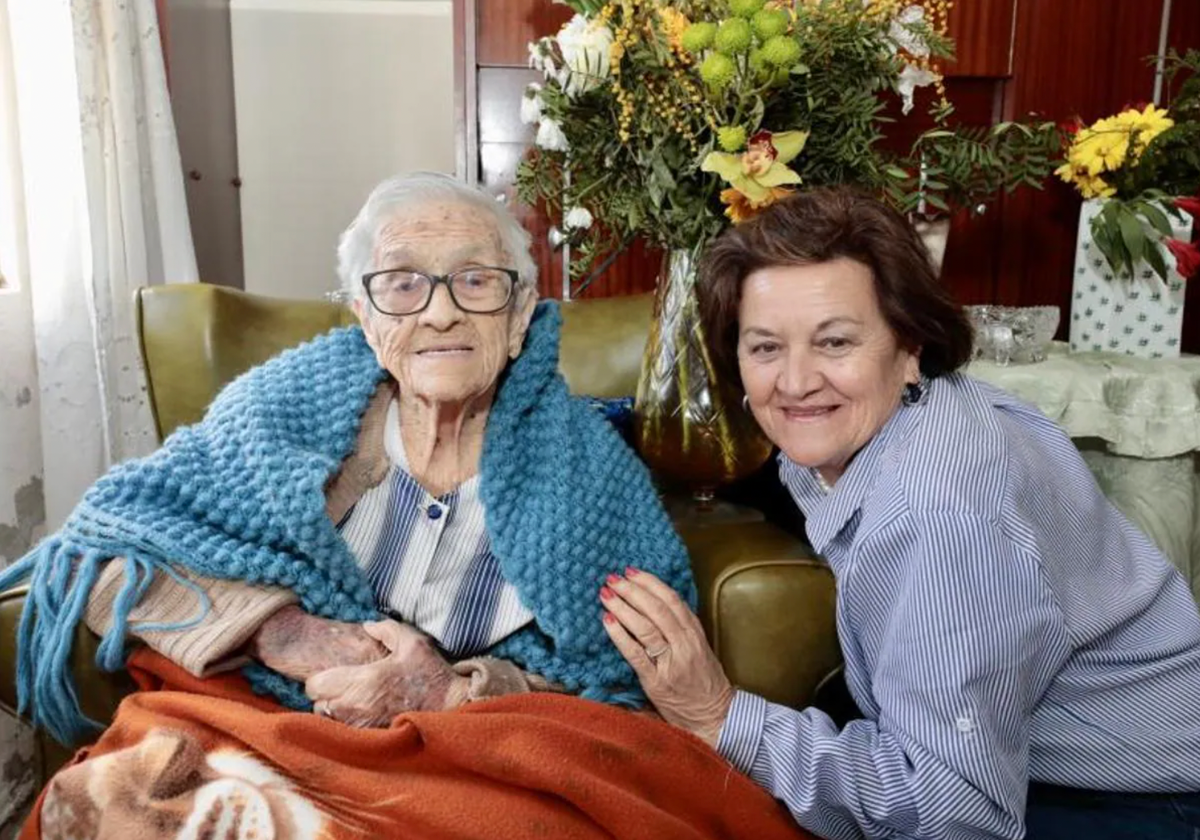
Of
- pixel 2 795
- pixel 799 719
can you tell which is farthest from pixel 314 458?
pixel 2 795

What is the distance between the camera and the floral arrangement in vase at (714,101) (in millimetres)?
1221

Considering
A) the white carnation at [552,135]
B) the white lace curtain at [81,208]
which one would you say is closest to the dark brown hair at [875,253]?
the white carnation at [552,135]

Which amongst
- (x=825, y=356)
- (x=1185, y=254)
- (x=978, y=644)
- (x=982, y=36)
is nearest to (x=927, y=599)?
(x=978, y=644)

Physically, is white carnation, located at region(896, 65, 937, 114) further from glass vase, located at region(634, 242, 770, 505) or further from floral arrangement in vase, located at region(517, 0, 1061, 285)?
glass vase, located at region(634, 242, 770, 505)

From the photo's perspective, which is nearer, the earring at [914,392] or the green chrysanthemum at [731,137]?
the earring at [914,392]

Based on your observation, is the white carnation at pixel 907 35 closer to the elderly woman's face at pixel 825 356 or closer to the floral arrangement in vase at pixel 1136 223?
the elderly woman's face at pixel 825 356

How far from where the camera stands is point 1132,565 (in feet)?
3.48

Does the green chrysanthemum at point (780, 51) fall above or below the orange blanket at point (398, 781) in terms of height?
above

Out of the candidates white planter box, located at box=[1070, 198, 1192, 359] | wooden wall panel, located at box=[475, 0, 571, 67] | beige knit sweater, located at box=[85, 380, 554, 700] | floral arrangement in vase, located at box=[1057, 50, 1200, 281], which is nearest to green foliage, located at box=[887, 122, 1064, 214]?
floral arrangement in vase, located at box=[1057, 50, 1200, 281]

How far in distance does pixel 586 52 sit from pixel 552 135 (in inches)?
6.6

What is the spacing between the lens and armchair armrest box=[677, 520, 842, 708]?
1.11 metres

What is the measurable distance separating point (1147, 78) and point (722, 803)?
8.98 feet

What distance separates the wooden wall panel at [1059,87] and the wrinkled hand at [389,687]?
2.36m

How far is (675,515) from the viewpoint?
1.40 meters
